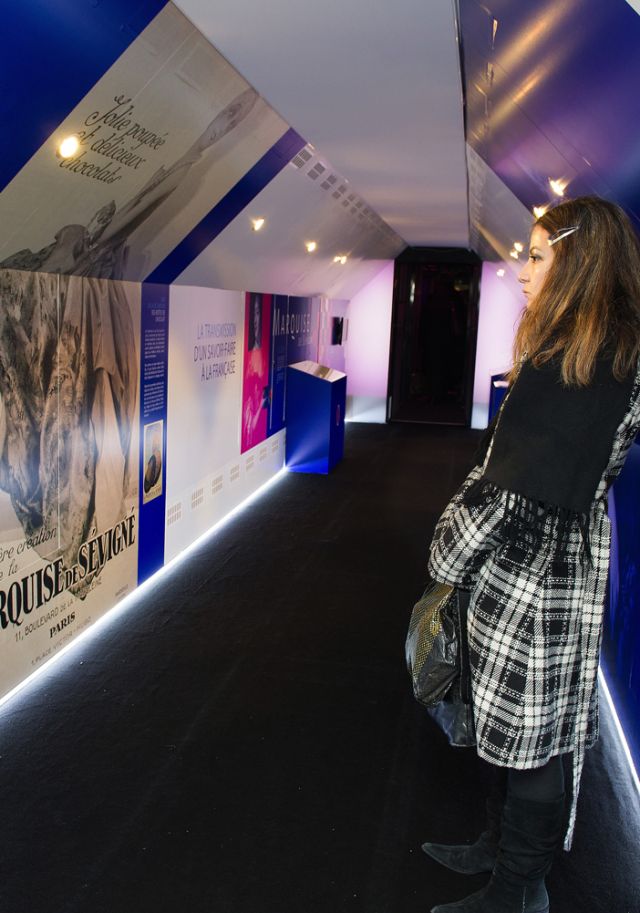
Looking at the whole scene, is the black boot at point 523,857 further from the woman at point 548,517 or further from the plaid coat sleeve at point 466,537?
the plaid coat sleeve at point 466,537

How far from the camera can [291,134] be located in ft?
14.0

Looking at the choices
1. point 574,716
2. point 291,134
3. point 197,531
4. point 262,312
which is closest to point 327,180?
point 291,134

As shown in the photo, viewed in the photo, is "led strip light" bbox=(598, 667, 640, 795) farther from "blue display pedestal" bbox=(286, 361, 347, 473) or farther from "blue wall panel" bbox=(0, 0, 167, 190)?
"blue display pedestal" bbox=(286, 361, 347, 473)

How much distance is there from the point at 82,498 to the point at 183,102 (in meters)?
1.80

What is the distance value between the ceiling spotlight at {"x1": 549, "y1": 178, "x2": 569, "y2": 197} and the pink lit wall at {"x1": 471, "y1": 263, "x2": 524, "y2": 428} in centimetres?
706

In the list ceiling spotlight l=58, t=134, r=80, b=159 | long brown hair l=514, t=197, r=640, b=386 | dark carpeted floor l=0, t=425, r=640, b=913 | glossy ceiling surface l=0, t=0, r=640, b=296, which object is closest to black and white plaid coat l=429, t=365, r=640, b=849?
long brown hair l=514, t=197, r=640, b=386

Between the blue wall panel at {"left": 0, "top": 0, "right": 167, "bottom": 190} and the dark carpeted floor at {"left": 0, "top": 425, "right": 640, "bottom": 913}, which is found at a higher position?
the blue wall panel at {"left": 0, "top": 0, "right": 167, "bottom": 190}

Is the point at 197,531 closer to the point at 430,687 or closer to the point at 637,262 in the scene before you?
the point at 430,687

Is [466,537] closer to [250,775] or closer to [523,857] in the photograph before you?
[523,857]

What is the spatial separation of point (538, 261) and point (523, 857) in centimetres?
144

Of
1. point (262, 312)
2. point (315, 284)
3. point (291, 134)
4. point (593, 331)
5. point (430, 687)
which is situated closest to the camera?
point (593, 331)

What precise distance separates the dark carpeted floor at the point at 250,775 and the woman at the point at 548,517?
63cm

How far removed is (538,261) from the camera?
1.98m

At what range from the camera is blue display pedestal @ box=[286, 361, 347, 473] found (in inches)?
300
